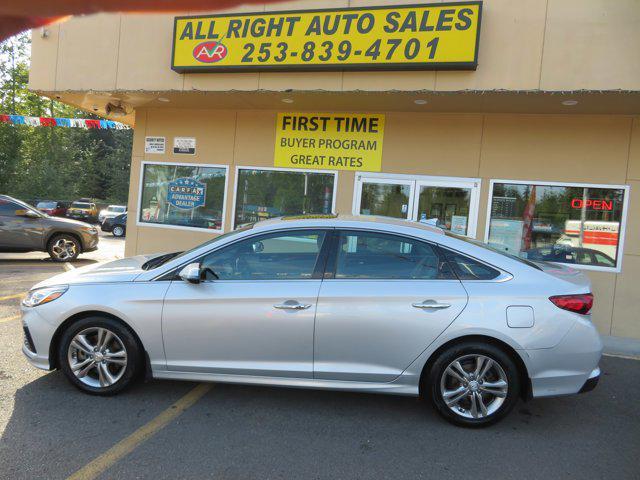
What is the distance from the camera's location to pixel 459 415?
12.1ft

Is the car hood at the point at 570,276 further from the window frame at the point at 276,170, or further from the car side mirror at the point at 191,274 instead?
the window frame at the point at 276,170

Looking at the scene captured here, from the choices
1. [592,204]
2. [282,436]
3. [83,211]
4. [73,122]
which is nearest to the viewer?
[282,436]

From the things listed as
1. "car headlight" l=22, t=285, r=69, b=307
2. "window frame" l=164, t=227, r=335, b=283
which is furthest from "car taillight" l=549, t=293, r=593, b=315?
"car headlight" l=22, t=285, r=69, b=307

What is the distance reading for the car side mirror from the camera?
12.3 feet

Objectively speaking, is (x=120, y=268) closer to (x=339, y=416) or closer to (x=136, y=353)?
(x=136, y=353)

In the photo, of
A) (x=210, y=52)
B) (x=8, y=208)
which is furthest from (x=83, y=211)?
(x=210, y=52)

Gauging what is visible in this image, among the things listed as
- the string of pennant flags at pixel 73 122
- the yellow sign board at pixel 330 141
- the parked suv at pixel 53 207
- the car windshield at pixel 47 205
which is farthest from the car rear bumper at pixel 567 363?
the car windshield at pixel 47 205

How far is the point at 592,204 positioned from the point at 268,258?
18.3 feet

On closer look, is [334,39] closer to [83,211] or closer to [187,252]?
[187,252]

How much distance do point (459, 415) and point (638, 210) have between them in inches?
201

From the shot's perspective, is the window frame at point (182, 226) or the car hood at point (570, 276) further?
the window frame at point (182, 226)

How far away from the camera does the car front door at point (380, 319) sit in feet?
11.9

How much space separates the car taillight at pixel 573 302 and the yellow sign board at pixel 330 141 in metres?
4.78

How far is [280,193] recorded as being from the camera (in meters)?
8.59
